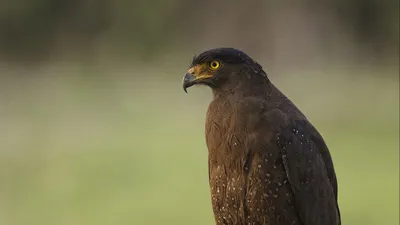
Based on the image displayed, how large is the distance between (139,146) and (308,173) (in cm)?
1210

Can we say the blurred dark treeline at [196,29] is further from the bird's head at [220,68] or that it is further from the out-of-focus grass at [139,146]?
the bird's head at [220,68]

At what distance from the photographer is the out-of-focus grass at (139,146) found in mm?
12008

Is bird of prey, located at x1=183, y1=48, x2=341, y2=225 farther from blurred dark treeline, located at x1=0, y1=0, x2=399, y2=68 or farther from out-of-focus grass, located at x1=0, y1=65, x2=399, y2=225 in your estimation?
blurred dark treeline, located at x1=0, y1=0, x2=399, y2=68

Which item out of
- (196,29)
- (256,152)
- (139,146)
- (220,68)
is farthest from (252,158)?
(196,29)

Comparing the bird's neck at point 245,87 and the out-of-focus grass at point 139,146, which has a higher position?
the out-of-focus grass at point 139,146

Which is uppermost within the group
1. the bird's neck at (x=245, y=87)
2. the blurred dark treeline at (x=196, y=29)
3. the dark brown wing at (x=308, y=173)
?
the blurred dark treeline at (x=196, y=29)

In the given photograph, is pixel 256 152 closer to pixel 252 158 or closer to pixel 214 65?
pixel 252 158

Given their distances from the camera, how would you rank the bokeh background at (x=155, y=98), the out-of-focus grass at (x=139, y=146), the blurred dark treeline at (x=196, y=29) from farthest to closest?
the blurred dark treeline at (x=196, y=29) < the bokeh background at (x=155, y=98) < the out-of-focus grass at (x=139, y=146)

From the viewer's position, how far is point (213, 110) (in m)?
4.61

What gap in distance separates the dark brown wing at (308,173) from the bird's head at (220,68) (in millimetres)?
429

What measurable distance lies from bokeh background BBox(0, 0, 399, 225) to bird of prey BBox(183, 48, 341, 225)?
6.30 metres

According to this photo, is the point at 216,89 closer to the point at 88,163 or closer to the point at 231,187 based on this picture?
the point at 231,187

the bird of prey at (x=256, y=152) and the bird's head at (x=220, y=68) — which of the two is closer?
the bird of prey at (x=256, y=152)

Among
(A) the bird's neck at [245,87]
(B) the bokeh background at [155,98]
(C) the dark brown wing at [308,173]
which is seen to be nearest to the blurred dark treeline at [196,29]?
(B) the bokeh background at [155,98]
